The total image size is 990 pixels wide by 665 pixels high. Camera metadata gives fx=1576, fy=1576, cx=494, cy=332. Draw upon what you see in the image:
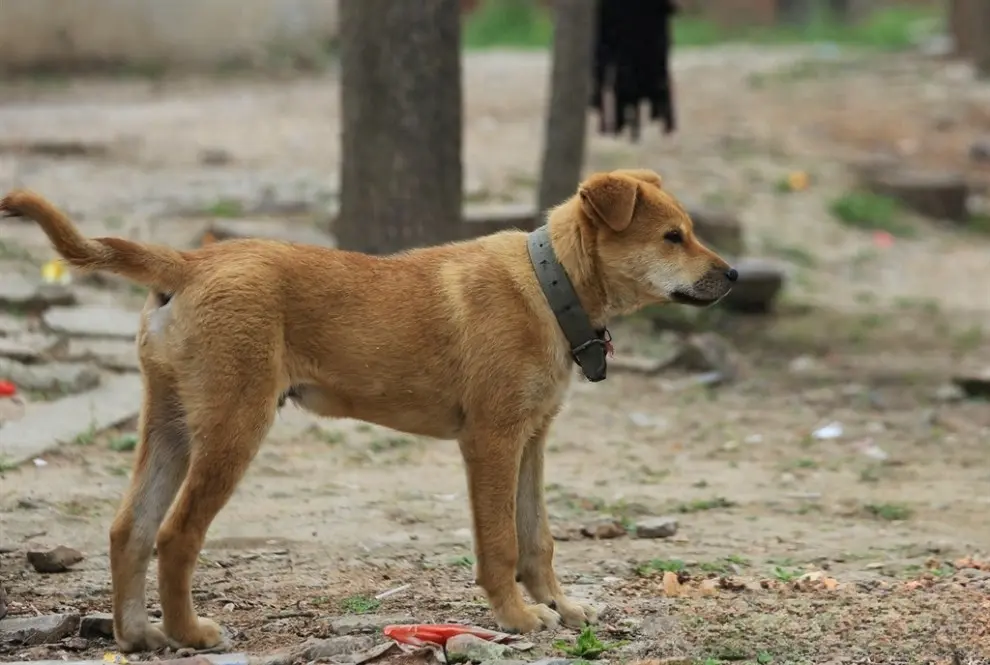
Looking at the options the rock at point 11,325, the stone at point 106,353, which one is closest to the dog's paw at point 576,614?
the stone at point 106,353

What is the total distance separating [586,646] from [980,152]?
1608 cm

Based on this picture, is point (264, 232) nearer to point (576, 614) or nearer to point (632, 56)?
point (632, 56)

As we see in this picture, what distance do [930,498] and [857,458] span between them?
89 cm

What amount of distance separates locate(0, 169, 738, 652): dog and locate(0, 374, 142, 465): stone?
2352 mm

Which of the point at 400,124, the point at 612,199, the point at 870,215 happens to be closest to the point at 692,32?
the point at 870,215

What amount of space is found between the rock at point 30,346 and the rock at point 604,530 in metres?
3.57

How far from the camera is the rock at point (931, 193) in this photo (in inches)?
656

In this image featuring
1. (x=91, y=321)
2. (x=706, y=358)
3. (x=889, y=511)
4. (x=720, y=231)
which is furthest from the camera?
(x=720, y=231)

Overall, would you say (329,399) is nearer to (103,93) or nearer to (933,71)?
(103,93)

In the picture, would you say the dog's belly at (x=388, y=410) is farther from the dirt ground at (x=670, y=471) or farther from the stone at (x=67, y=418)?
the stone at (x=67, y=418)

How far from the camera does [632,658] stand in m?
4.87

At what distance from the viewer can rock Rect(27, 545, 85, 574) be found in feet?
19.1

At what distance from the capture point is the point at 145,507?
505cm

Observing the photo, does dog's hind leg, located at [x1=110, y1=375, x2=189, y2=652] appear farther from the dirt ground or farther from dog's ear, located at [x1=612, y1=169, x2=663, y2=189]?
dog's ear, located at [x1=612, y1=169, x2=663, y2=189]
